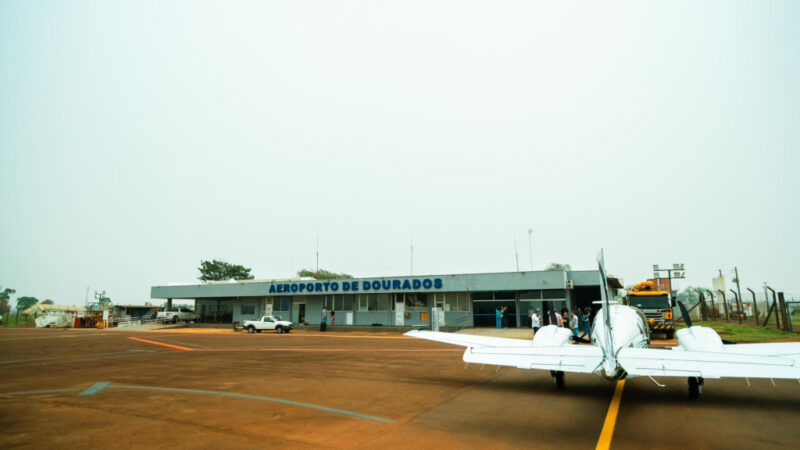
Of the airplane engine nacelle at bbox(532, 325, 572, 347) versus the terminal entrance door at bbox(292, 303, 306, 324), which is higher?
the airplane engine nacelle at bbox(532, 325, 572, 347)

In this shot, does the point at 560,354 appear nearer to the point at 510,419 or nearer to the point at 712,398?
the point at 510,419

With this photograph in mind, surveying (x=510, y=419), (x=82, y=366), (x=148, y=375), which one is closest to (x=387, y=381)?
(x=510, y=419)

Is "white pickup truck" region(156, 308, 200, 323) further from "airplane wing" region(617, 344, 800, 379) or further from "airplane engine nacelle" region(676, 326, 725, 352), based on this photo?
"airplane wing" region(617, 344, 800, 379)

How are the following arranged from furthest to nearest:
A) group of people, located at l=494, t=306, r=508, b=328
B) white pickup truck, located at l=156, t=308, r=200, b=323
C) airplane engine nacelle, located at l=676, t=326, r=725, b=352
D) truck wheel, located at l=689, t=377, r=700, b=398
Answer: white pickup truck, located at l=156, t=308, r=200, b=323 < group of people, located at l=494, t=306, r=508, b=328 < truck wheel, located at l=689, t=377, r=700, b=398 < airplane engine nacelle, located at l=676, t=326, r=725, b=352

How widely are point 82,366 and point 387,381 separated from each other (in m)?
11.3

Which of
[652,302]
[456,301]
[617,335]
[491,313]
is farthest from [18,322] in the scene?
[617,335]

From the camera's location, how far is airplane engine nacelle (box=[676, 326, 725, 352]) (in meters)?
8.53

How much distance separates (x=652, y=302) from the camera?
837 inches

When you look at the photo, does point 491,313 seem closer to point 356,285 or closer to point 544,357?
point 356,285

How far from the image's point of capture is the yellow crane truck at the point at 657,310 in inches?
819

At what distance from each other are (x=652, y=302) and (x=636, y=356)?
53.2 ft

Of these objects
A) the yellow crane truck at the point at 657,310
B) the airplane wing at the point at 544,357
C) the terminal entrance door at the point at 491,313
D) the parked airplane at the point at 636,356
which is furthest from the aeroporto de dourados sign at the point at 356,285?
the airplane wing at the point at 544,357

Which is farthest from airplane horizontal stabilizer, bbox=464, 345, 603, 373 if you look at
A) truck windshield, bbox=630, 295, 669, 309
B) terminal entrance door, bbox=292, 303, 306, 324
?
terminal entrance door, bbox=292, 303, 306, 324

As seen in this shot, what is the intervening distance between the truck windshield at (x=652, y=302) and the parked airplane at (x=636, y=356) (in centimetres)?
1235
